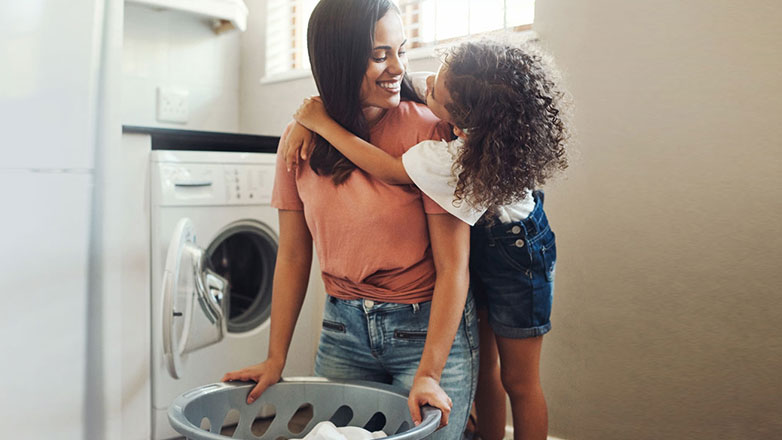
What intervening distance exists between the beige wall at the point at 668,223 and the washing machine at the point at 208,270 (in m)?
0.92

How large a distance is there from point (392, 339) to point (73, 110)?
89 centimetres

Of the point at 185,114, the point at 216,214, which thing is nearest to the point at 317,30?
the point at 216,214

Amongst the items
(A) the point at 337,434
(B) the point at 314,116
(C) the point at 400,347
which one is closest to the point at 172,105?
(B) the point at 314,116

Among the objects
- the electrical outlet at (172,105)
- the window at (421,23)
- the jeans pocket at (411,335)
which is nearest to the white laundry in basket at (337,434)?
the jeans pocket at (411,335)

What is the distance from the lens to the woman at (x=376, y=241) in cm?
101

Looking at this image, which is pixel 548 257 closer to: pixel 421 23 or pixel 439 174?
pixel 439 174

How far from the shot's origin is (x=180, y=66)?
2.72 m

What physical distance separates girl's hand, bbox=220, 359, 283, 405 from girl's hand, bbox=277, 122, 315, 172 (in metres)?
0.35

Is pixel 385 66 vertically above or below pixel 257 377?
above

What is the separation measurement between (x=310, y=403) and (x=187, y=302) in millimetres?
717

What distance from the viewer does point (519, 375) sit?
4.13 ft

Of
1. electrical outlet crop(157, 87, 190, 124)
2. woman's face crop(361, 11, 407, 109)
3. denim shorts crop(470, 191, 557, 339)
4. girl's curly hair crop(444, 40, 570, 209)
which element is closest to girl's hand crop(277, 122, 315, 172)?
woman's face crop(361, 11, 407, 109)

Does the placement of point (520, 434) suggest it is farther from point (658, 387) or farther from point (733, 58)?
point (733, 58)

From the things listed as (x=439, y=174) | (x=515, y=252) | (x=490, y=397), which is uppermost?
(x=439, y=174)
